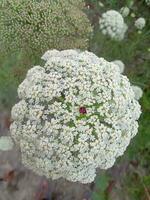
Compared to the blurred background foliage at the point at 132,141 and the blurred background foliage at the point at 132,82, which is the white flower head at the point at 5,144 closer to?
the blurred background foliage at the point at 132,82

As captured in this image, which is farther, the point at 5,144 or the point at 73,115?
the point at 5,144

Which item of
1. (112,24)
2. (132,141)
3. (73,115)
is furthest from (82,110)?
(132,141)

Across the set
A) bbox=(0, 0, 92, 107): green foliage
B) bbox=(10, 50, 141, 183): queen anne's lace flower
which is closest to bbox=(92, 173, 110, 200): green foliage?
bbox=(10, 50, 141, 183): queen anne's lace flower

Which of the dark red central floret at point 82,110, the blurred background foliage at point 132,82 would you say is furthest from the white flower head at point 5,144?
the dark red central floret at point 82,110

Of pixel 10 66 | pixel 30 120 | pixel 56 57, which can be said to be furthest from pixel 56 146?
pixel 10 66

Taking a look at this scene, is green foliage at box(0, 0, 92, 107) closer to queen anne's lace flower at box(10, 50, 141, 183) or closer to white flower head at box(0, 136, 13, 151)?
queen anne's lace flower at box(10, 50, 141, 183)

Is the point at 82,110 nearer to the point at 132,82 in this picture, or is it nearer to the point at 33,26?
the point at 33,26
